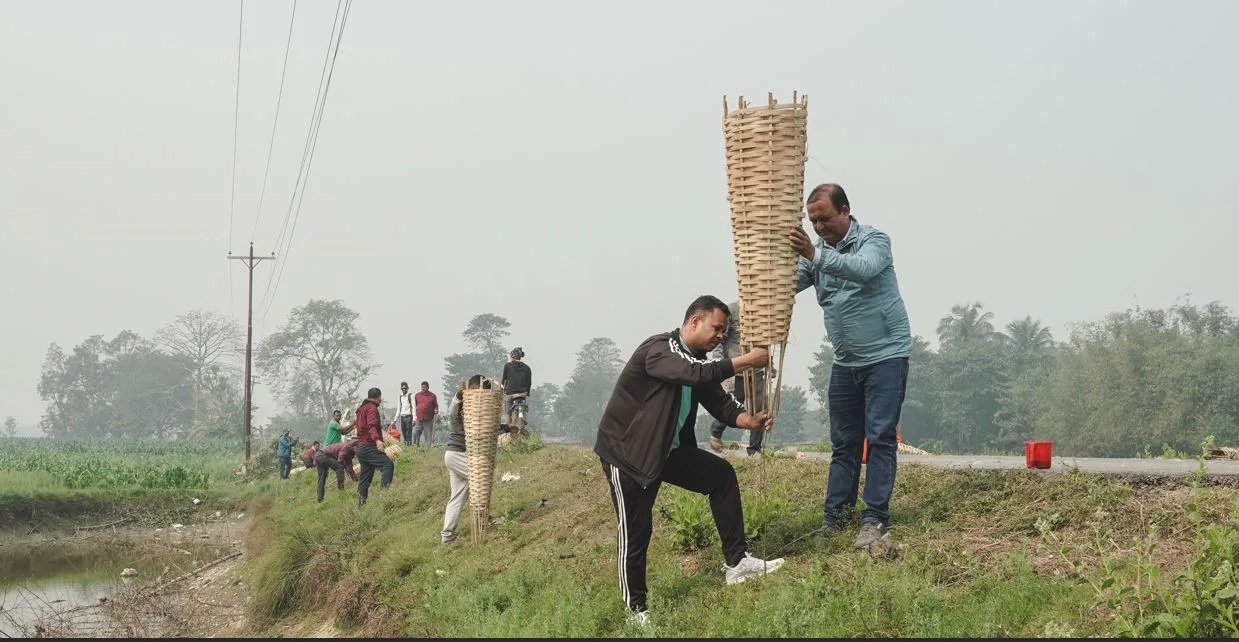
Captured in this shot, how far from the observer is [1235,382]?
181 ft

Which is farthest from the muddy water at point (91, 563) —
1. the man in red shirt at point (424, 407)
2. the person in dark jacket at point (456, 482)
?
the person in dark jacket at point (456, 482)

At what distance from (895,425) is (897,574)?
0.95 m

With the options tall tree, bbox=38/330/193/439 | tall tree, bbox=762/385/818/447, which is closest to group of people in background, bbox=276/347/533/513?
tall tree, bbox=762/385/818/447

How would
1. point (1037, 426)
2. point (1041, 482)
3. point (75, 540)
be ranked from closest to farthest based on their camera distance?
point (1041, 482)
point (75, 540)
point (1037, 426)

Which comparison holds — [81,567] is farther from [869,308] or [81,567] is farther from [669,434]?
[869,308]

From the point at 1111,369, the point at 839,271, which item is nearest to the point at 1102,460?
the point at 839,271

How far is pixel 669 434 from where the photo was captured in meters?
6.37

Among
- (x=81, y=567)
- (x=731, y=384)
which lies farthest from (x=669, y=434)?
(x=81, y=567)

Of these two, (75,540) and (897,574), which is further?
(75,540)

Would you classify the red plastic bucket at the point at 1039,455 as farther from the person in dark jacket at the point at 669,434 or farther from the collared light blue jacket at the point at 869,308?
the person in dark jacket at the point at 669,434

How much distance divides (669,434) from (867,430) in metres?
1.37

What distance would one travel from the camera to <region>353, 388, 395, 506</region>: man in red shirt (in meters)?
16.5

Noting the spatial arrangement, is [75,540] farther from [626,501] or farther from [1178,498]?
[1178,498]

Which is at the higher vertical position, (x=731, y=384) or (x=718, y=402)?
(x=731, y=384)
